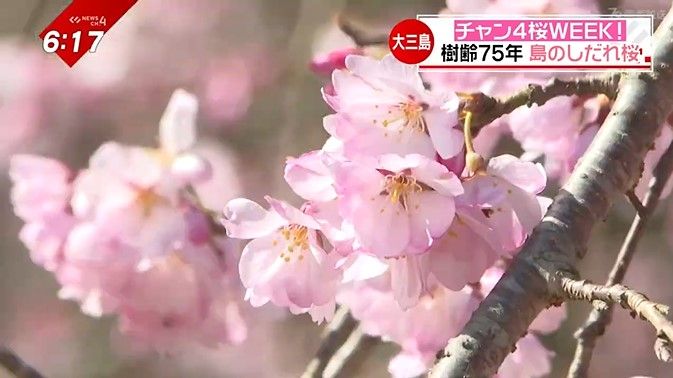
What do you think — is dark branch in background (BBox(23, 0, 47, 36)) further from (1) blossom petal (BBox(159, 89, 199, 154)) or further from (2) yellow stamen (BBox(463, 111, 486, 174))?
(2) yellow stamen (BBox(463, 111, 486, 174))

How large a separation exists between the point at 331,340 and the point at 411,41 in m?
0.26

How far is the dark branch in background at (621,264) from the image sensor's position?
63 centimetres

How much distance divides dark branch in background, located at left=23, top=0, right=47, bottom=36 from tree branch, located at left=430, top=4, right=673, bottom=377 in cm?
48

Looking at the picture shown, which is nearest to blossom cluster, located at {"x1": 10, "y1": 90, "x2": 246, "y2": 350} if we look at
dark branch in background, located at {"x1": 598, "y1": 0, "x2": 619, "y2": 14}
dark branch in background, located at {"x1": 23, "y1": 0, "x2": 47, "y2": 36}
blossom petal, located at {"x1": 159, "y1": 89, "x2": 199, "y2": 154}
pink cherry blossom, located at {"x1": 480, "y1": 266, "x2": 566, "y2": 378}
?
blossom petal, located at {"x1": 159, "y1": 89, "x2": 199, "y2": 154}

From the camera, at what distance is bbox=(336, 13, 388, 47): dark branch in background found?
2.28 feet

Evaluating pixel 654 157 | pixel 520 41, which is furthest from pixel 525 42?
pixel 654 157

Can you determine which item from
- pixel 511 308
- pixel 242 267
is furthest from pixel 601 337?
pixel 242 267

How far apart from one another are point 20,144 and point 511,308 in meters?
0.47

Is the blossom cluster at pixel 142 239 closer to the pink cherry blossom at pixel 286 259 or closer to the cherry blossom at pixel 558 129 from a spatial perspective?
the pink cherry blossom at pixel 286 259

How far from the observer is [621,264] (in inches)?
26.1

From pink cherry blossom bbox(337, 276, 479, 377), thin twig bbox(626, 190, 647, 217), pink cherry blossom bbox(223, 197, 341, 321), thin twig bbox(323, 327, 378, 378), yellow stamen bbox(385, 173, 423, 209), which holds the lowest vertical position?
thin twig bbox(323, 327, 378, 378)

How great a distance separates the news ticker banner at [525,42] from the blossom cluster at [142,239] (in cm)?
21

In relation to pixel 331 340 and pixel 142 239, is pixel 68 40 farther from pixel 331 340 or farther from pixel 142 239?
pixel 331 340

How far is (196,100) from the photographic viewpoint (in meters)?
0.74
